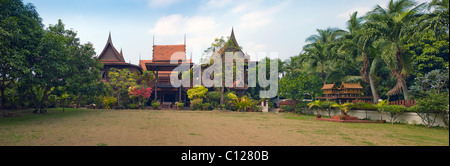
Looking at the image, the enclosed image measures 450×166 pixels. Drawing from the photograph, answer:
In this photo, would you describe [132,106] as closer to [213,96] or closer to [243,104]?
[213,96]

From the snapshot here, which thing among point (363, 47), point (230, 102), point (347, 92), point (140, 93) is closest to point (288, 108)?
point (230, 102)

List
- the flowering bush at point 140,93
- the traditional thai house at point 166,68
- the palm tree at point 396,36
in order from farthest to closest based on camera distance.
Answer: the traditional thai house at point 166,68, the flowering bush at point 140,93, the palm tree at point 396,36

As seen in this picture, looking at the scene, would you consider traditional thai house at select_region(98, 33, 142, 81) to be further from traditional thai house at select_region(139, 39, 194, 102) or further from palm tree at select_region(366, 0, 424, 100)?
palm tree at select_region(366, 0, 424, 100)

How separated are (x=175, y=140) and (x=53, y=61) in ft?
34.8

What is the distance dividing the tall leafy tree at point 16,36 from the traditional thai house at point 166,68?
14.3 metres

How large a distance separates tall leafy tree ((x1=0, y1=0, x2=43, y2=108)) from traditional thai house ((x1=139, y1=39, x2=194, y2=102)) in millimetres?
14281

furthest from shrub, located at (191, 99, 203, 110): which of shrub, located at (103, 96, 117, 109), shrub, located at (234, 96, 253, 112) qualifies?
shrub, located at (103, 96, 117, 109)

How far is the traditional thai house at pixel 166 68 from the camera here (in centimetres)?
2686

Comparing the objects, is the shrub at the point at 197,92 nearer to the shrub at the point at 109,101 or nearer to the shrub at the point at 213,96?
the shrub at the point at 213,96

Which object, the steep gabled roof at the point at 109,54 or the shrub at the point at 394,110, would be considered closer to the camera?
the shrub at the point at 394,110

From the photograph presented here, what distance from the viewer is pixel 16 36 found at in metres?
10.7

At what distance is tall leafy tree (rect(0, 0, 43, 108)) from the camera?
34.8ft

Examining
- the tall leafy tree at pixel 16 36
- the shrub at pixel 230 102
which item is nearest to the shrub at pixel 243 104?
the shrub at pixel 230 102

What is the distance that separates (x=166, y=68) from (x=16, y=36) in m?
17.4
